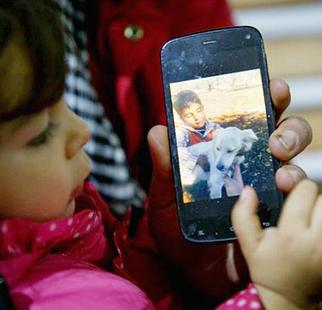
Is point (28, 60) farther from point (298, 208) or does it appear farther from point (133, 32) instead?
point (133, 32)

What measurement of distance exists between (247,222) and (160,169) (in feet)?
0.64

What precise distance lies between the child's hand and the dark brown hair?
0.18 metres

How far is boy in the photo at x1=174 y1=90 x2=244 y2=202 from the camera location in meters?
0.75

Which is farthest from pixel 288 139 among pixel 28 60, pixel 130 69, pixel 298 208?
pixel 130 69

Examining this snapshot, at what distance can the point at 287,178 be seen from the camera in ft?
2.36

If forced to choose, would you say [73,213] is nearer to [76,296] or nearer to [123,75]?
[76,296]

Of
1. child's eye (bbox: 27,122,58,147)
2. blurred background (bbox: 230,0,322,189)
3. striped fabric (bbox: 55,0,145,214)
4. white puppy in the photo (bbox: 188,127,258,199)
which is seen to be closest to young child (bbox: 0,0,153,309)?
child's eye (bbox: 27,122,58,147)

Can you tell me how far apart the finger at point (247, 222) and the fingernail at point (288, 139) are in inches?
3.8

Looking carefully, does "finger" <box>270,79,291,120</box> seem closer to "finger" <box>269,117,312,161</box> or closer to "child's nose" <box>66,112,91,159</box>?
"finger" <box>269,117,312,161</box>

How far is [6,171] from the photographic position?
714 mm

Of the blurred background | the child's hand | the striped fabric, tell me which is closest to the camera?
the child's hand

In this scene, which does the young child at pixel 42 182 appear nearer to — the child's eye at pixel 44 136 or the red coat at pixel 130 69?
the child's eye at pixel 44 136

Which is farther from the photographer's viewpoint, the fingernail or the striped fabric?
the striped fabric

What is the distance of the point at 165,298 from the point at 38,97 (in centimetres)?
27
